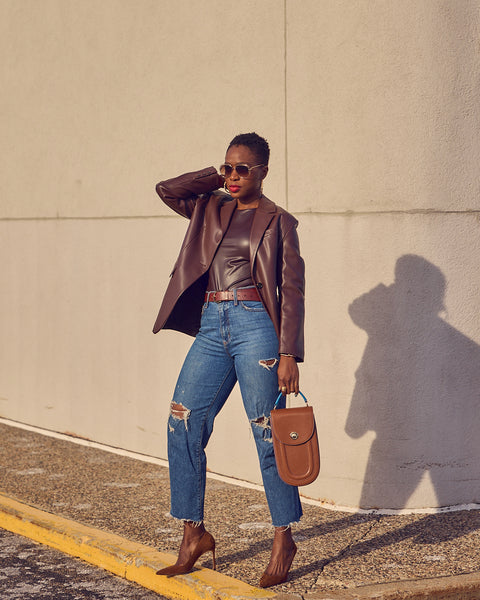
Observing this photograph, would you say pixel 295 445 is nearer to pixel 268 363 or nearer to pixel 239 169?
pixel 268 363

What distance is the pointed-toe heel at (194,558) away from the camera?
5.11 meters

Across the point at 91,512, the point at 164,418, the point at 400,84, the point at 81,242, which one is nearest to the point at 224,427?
the point at 164,418

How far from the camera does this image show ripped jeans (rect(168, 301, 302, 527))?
16.3ft

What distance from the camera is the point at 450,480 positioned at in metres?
6.44

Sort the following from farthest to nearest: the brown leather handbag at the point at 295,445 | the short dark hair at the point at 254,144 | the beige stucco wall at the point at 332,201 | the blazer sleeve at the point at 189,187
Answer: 1. the beige stucco wall at the point at 332,201
2. the blazer sleeve at the point at 189,187
3. the short dark hair at the point at 254,144
4. the brown leather handbag at the point at 295,445

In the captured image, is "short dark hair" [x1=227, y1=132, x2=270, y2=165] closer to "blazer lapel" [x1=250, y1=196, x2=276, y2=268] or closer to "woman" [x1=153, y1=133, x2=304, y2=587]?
"woman" [x1=153, y1=133, x2=304, y2=587]

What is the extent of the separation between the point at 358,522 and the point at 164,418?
2.08 m

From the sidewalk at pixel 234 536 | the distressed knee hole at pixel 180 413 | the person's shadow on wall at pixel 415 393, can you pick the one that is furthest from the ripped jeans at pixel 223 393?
the person's shadow on wall at pixel 415 393

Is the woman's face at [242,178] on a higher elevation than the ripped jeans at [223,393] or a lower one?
higher

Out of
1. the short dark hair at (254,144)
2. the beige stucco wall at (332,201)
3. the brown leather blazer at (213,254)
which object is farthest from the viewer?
the beige stucco wall at (332,201)

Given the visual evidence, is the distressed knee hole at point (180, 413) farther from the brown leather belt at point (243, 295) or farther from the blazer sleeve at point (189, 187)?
the blazer sleeve at point (189, 187)

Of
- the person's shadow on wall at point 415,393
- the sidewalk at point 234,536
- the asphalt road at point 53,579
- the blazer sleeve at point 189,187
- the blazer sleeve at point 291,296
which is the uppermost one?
the blazer sleeve at point 189,187

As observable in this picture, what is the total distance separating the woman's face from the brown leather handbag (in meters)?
1.02

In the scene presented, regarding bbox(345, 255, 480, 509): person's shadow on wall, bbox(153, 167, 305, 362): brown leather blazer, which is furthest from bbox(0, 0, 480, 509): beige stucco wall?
bbox(153, 167, 305, 362): brown leather blazer
